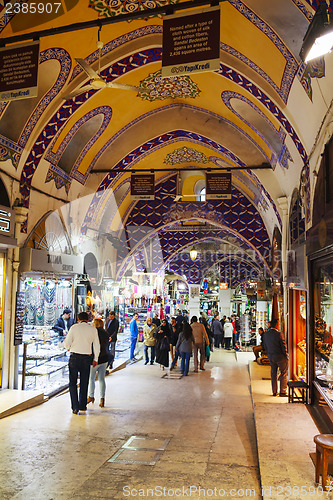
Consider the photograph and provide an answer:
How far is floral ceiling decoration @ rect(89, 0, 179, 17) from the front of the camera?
562 centimetres

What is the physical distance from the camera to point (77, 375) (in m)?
5.97

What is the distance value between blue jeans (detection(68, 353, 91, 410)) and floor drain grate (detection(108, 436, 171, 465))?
3.96 ft

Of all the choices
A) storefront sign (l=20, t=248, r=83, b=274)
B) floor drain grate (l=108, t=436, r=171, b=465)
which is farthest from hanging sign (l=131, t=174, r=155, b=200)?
floor drain grate (l=108, t=436, r=171, b=465)

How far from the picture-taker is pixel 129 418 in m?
5.91

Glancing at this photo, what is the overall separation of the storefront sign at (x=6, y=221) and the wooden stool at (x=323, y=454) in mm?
5536

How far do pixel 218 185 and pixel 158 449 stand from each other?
6175 millimetres

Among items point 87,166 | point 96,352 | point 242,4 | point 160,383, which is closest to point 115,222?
point 87,166

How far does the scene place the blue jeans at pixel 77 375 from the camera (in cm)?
594

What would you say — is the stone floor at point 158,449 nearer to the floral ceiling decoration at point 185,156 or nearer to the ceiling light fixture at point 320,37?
the ceiling light fixture at point 320,37

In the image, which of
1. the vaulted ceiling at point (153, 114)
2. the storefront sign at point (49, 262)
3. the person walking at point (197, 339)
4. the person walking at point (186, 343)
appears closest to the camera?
the vaulted ceiling at point (153, 114)

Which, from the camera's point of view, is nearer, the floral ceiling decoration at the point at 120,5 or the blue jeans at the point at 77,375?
the floral ceiling decoration at the point at 120,5

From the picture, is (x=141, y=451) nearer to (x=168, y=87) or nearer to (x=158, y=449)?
(x=158, y=449)

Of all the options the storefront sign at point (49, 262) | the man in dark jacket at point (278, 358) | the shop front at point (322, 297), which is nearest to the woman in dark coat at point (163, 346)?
the storefront sign at point (49, 262)

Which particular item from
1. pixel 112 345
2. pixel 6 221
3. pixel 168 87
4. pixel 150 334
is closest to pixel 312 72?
pixel 168 87
